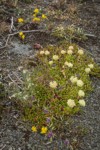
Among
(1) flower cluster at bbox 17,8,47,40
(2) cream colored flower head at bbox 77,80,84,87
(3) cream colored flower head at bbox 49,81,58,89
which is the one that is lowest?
(2) cream colored flower head at bbox 77,80,84,87

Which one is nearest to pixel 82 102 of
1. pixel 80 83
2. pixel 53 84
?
pixel 80 83

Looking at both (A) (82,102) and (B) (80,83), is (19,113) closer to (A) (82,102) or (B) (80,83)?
(A) (82,102)

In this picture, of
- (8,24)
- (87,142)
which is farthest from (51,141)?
(8,24)

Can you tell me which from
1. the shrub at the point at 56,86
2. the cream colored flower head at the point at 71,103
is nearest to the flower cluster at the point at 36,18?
the shrub at the point at 56,86

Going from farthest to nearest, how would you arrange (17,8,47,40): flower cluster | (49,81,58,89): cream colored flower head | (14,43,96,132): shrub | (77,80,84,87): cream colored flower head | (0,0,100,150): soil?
1. (17,8,47,40): flower cluster
2. (77,80,84,87): cream colored flower head
3. (49,81,58,89): cream colored flower head
4. (14,43,96,132): shrub
5. (0,0,100,150): soil

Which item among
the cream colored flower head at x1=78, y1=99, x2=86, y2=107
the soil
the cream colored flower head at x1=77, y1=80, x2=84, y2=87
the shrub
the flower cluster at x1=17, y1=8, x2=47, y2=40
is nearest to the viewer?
the soil

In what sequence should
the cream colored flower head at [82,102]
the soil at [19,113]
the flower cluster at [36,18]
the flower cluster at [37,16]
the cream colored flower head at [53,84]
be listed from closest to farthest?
the soil at [19,113]
the cream colored flower head at [82,102]
the cream colored flower head at [53,84]
the flower cluster at [36,18]
the flower cluster at [37,16]

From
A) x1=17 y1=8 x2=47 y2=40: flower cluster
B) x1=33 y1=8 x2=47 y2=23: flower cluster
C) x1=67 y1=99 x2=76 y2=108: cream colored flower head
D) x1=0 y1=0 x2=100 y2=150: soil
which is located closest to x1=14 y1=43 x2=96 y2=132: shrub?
x1=67 y1=99 x2=76 y2=108: cream colored flower head

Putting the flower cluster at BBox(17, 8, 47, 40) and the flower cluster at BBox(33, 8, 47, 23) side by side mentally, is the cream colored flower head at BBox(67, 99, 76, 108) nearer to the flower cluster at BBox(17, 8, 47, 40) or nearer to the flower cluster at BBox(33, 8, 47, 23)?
the flower cluster at BBox(17, 8, 47, 40)

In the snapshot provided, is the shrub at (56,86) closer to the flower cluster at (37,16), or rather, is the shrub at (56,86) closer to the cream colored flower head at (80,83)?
the cream colored flower head at (80,83)
